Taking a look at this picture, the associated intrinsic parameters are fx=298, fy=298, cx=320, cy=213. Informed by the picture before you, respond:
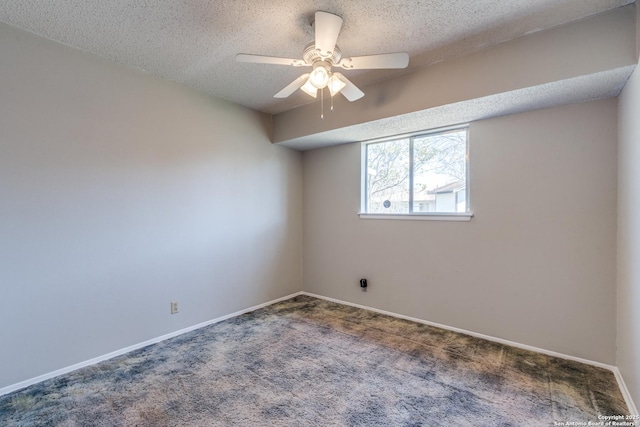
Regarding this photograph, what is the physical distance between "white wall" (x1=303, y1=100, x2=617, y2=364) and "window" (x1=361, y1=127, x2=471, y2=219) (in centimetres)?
15

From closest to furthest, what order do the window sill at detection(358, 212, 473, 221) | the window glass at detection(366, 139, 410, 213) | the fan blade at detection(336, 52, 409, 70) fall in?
the fan blade at detection(336, 52, 409, 70)
the window sill at detection(358, 212, 473, 221)
the window glass at detection(366, 139, 410, 213)

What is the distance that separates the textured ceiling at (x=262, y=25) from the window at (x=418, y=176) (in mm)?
992

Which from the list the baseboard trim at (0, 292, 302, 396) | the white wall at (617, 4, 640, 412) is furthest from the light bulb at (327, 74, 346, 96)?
the baseboard trim at (0, 292, 302, 396)

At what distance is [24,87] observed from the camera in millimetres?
2166

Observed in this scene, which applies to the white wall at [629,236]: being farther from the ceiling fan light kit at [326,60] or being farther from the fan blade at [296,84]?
the fan blade at [296,84]

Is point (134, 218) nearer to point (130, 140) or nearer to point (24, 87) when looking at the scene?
point (130, 140)

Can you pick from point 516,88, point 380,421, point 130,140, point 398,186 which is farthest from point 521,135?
point 130,140

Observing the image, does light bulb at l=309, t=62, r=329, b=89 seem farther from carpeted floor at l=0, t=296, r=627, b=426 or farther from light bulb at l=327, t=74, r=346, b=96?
carpeted floor at l=0, t=296, r=627, b=426

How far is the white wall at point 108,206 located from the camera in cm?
214

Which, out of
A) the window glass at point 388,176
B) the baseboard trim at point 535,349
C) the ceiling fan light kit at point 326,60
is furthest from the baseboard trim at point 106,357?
the ceiling fan light kit at point 326,60

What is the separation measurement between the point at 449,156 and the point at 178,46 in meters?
2.77

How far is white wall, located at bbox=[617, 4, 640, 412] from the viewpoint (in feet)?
5.96

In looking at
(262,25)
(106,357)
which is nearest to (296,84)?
(262,25)

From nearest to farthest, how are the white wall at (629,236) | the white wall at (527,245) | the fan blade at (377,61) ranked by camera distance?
the white wall at (629,236) → the fan blade at (377,61) → the white wall at (527,245)
